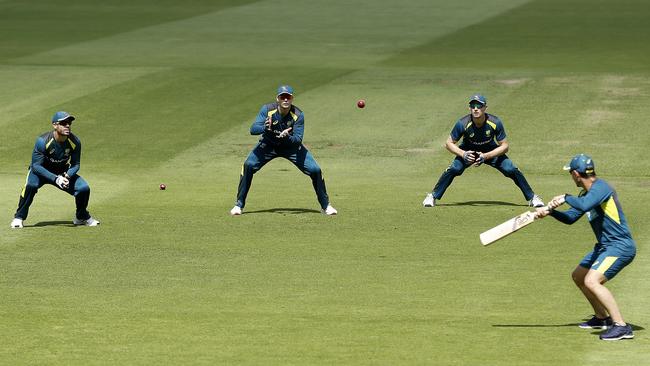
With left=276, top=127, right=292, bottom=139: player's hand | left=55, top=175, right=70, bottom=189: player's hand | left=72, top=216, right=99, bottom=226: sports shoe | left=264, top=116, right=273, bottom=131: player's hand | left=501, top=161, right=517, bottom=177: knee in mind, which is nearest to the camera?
left=55, top=175, right=70, bottom=189: player's hand

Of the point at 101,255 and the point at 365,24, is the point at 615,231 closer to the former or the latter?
the point at 101,255

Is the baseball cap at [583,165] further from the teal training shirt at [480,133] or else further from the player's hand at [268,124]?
the player's hand at [268,124]

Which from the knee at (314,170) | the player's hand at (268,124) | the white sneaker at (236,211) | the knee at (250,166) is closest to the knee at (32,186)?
the white sneaker at (236,211)

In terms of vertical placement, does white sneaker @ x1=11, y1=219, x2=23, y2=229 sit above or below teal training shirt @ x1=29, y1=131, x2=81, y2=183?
below

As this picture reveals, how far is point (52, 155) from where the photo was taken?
21703 mm

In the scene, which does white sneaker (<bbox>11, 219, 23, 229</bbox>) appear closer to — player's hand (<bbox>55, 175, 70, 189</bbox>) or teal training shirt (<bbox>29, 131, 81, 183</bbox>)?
teal training shirt (<bbox>29, 131, 81, 183</bbox>)

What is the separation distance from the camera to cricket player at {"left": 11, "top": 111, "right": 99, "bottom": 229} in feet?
70.4

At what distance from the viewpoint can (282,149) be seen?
22.9 meters

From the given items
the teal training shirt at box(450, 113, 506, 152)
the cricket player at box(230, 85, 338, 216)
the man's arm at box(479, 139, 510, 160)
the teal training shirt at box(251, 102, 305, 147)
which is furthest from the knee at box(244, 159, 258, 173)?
the man's arm at box(479, 139, 510, 160)

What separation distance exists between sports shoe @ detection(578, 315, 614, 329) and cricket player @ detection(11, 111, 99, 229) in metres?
9.23

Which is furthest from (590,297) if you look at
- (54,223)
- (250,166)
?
(54,223)

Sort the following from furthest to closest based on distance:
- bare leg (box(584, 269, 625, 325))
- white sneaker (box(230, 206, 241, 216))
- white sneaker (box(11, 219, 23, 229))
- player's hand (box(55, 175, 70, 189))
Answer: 1. white sneaker (box(230, 206, 241, 216))
2. white sneaker (box(11, 219, 23, 229))
3. player's hand (box(55, 175, 70, 189))
4. bare leg (box(584, 269, 625, 325))

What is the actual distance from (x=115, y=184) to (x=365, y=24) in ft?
82.5

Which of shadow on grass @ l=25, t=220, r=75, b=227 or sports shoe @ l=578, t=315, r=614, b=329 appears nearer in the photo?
sports shoe @ l=578, t=315, r=614, b=329
